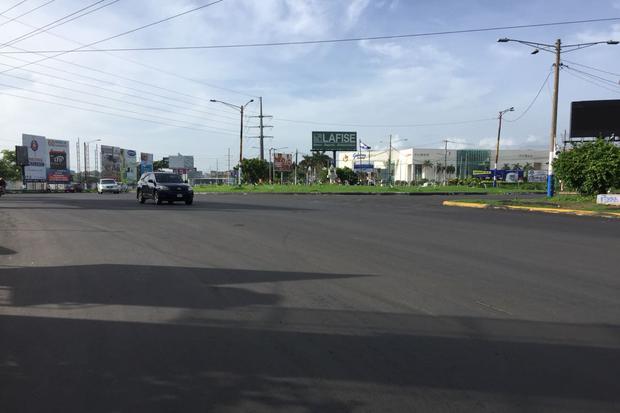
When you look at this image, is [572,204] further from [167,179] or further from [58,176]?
[58,176]

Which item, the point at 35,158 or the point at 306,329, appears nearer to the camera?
the point at 306,329

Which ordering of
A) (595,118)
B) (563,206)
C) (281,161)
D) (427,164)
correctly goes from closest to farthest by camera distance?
1. (563,206)
2. (595,118)
3. (281,161)
4. (427,164)

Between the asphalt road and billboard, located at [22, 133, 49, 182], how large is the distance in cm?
8077

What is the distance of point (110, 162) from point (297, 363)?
108 meters

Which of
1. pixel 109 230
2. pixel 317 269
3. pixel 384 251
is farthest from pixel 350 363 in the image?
pixel 109 230

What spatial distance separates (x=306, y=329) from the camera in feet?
17.2

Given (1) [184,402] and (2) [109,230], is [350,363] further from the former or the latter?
(2) [109,230]

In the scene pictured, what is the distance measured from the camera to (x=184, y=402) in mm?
3619

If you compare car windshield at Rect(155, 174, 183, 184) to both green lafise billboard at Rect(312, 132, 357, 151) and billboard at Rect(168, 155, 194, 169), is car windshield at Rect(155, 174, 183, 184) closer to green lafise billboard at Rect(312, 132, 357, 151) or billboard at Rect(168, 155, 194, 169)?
green lafise billboard at Rect(312, 132, 357, 151)

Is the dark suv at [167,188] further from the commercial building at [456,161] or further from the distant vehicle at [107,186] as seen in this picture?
the commercial building at [456,161]

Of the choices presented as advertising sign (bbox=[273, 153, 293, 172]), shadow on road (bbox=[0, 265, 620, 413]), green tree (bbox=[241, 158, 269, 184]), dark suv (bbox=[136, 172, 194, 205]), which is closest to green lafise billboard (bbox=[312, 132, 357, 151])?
advertising sign (bbox=[273, 153, 293, 172])

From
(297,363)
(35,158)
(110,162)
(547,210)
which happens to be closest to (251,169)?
(110,162)

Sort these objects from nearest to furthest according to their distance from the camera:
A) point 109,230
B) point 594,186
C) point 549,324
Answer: point 549,324
point 109,230
point 594,186

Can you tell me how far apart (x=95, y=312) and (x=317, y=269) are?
3691 mm
